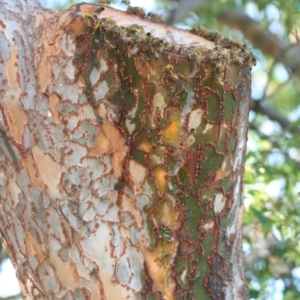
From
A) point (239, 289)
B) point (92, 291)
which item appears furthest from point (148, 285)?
point (239, 289)

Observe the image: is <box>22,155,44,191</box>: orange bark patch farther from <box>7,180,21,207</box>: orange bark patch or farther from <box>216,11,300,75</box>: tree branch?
<box>216,11,300,75</box>: tree branch

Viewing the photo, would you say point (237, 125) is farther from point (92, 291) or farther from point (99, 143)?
point (92, 291)

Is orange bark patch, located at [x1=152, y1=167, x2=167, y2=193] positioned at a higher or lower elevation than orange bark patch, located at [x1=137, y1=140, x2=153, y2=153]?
lower

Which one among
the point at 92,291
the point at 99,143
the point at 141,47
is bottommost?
the point at 92,291

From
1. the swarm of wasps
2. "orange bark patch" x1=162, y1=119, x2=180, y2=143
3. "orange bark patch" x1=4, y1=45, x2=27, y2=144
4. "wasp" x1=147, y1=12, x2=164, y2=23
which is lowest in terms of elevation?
"orange bark patch" x1=162, y1=119, x2=180, y2=143

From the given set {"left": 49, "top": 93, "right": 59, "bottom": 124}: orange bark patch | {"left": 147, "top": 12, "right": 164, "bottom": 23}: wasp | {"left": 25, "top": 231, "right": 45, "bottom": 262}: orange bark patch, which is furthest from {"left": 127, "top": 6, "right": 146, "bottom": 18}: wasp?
{"left": 25, "top": 231, "right": 45, "bottom": 262}: orange bark patch

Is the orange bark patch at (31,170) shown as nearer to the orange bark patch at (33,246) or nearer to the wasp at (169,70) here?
the orange bark patch at (33,246)

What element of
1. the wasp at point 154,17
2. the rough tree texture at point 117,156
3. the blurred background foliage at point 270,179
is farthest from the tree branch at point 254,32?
the rough tree texture at point 117,156

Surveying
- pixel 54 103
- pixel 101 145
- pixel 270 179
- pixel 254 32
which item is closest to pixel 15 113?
pixel 54 103

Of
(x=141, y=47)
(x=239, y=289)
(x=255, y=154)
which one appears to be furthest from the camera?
(x=255, y=154)
